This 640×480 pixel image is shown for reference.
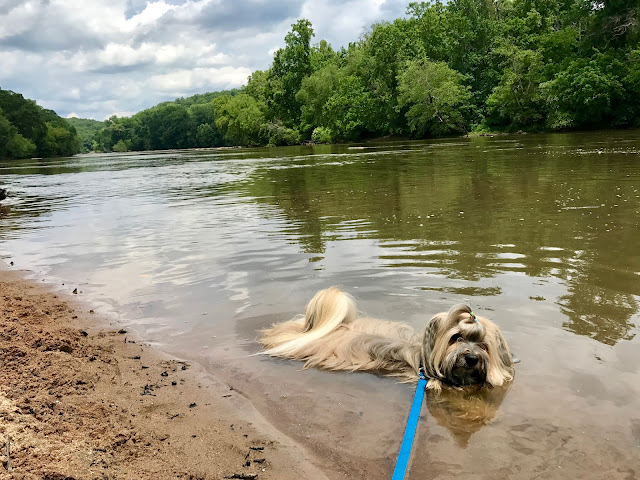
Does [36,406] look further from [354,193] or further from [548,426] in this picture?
[354,193]

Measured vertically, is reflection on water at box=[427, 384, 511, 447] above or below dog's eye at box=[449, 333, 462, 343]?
below

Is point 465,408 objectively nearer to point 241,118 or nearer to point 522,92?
point 522,92

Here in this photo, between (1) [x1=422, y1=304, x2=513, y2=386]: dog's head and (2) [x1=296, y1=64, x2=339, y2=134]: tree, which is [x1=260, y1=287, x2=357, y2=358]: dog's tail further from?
(2) [x1=296, y1=64, x2=339, y2=134]: tree

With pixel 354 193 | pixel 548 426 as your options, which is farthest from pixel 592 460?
pixel 354 193

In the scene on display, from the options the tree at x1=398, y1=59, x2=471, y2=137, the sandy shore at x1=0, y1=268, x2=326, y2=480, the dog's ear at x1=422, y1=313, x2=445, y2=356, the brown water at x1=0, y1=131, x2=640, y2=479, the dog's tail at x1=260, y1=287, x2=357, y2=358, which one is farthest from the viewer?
the tree at x1=398, y1=59, x2=471, y2=137

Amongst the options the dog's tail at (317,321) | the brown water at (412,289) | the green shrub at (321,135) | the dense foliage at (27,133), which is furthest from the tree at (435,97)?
the dense foliage at (27,133)

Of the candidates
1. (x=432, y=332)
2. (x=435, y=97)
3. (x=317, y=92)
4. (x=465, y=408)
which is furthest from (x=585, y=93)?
(x=465, y=408)

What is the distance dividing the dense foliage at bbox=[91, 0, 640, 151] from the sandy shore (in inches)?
1740

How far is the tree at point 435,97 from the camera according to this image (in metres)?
55.1

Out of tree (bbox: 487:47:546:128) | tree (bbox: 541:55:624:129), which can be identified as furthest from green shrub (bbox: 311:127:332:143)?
tree (bbox: 541:55:624:129)

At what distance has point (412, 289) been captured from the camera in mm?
6004

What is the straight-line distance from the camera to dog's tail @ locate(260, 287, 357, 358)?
489 cm

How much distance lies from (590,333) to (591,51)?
48.7 metres

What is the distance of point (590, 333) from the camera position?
14.9ft
